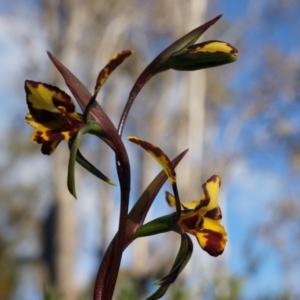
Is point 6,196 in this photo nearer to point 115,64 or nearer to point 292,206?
point 292,206

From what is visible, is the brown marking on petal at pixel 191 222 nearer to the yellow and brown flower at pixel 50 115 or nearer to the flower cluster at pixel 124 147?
the flower cluster at pixel 124 147

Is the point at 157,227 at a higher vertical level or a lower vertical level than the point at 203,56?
lower

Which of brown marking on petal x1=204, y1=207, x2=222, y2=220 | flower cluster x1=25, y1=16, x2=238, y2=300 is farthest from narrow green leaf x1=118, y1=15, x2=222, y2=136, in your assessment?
brown marking on petal x1=204, y1=207, x2=222, y2=220

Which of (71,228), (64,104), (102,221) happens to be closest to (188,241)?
(64,104)

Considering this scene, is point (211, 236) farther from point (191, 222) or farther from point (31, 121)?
point (31, 121)

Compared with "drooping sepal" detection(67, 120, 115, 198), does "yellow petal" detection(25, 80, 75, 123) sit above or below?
above

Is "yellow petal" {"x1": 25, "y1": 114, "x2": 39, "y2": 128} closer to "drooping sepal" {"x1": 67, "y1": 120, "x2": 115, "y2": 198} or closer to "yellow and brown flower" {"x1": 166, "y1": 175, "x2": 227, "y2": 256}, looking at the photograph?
"drooping sepal" {"x1": 67, "y1": 120, "x2": 115, "y2": 198}

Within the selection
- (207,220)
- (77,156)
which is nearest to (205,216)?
(207,220)
